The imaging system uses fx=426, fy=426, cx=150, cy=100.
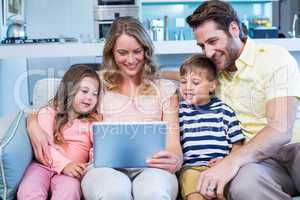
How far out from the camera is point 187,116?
1.73 meters

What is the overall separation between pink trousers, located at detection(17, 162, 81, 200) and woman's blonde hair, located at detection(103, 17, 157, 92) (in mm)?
440

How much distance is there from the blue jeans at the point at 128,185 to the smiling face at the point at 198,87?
374 mm

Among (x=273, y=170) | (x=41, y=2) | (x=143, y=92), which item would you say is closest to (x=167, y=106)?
(x=143, y=92)

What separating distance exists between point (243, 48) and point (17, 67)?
103 inches

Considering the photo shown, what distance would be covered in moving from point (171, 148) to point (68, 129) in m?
0.44

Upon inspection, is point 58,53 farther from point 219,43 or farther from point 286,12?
point 286,12

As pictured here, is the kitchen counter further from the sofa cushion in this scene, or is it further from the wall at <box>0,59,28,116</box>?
the sofa cushion

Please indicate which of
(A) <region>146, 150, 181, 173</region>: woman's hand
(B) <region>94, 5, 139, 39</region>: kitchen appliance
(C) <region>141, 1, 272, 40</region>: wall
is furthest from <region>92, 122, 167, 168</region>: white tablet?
(C) <region>141, 1, 272, 40</region>: wall

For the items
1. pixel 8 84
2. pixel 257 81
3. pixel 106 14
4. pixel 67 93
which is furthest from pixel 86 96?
pixel 106 14

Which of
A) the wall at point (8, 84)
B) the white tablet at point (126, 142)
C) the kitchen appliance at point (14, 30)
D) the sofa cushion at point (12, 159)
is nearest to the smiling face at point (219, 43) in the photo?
the white tablet at point (126, 142)

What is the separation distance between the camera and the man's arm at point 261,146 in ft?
4.59

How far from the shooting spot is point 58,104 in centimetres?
179

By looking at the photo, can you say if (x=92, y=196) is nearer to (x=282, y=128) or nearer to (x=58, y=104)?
(x=58, y=104)

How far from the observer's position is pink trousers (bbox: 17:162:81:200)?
4.77 ft
